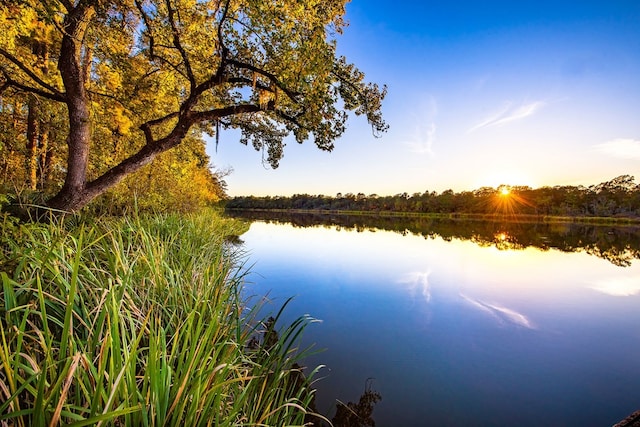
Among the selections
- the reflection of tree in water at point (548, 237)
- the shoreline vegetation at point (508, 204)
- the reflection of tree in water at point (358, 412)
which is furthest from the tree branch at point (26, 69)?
the shoreline vegetation at point (508, 204)

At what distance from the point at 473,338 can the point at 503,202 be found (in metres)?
99.8

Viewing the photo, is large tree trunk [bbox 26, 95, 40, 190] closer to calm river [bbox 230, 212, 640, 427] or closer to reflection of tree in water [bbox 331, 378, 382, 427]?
calm river [bbox 230, 212, 640, 427]

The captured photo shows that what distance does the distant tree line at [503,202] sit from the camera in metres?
70.2

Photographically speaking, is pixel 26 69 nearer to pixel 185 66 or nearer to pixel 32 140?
pixel 185 66

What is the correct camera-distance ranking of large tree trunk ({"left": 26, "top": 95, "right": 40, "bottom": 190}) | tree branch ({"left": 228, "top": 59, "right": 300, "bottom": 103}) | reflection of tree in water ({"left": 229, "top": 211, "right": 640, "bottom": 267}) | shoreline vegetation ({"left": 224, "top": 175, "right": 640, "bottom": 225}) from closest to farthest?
tree branch ({"left": 228, "top": 59, "right": 300, "bottom": 103}) → large tree trunk ({"left": 26, "top": 95, "right": 40, "bottom": 190}) → reflection of tree in water ({"left": 229, "top": 211, "right": 640, "bottom": 267}) → shoreline vegetation ({"left": 224, "top": 175, "right": 640, "bottom": 225})

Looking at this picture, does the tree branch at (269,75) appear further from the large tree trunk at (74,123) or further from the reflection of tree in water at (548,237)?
the reflection of tree in water at (548,237)

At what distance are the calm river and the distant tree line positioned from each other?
3069 inches

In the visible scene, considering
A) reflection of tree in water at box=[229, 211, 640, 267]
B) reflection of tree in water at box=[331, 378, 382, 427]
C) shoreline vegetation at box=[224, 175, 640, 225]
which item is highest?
shoreline vegetation at box=[224, 175, 640, 225]

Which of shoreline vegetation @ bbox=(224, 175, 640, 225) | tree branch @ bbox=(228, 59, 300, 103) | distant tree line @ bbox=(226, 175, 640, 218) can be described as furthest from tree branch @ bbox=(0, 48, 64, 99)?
distant tree line @ bbox=(226, 175, 640, 218)

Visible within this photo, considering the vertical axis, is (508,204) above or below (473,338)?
above

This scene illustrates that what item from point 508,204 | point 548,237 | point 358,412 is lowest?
point 548,237

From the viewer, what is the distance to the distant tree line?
70.2 m

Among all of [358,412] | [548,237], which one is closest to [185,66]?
[358,412]

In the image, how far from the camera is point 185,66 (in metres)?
7.46
